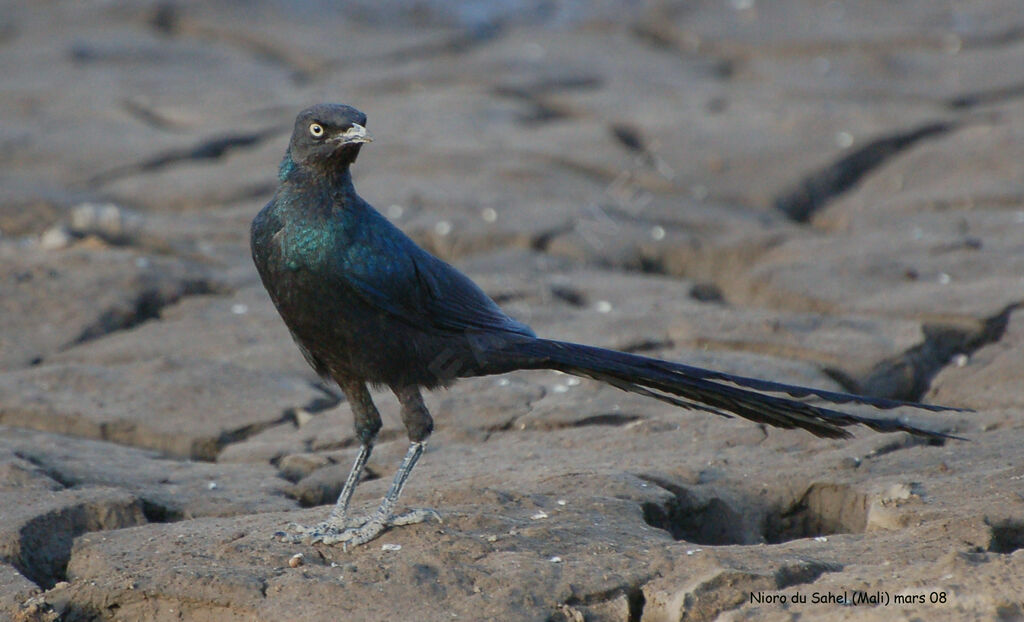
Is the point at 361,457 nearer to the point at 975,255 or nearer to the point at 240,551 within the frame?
the point at 240,551

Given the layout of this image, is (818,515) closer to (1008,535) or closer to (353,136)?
(1008,535)

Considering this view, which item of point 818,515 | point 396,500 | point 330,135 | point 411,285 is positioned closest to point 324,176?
point 330,135

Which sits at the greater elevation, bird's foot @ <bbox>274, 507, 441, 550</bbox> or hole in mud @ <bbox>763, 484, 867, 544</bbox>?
hole in mud @ <bbox>763, 484, 867, 544</bbox>

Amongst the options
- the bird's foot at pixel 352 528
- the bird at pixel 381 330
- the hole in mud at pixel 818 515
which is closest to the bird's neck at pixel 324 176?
the bird at pixel 381 330

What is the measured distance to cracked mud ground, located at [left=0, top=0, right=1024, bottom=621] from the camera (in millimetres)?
3248

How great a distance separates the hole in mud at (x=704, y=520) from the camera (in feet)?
12.6

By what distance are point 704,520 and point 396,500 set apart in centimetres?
99

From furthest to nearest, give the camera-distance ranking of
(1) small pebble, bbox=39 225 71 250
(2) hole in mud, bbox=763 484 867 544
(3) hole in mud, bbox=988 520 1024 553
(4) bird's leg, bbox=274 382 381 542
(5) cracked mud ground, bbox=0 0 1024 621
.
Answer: (1) small pebble, bbox=39 225 71 250 < (2) hole in mud, bbox=763 484 867 544 < (4) bird's leg, bbox=274 382 381 542 < (3) hole in mud, bbox=988 520 1024 553 < (5) cracked mud ground, bbox=0 0 1024 621

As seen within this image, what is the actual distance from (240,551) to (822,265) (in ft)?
12.6

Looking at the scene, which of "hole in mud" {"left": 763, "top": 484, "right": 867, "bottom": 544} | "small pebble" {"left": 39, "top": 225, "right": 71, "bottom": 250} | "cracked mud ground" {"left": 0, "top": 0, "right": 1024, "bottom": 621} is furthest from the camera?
"small pebble" {"left": 39, "top": 225, "right": 71, "bottom": 250}

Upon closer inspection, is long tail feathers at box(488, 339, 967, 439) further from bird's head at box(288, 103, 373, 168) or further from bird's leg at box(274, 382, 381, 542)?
bird's head at box(288, 103, 373, 168)

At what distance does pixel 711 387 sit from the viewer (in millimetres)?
3459

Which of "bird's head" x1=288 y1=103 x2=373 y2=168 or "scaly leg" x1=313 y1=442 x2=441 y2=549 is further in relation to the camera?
"bird's head" x1=288 y1=103 x2=373 y2=168

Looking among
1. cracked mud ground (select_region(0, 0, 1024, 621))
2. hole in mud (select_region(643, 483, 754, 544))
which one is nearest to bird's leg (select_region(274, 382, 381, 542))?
cracked mud ground (select_region(0, 0, 1024, 621))
